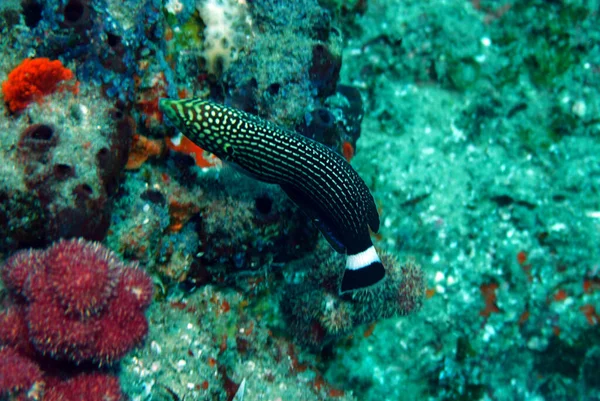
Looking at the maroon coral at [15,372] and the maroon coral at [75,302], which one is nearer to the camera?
the maroon coral at [15,372]

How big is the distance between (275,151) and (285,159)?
12 cm

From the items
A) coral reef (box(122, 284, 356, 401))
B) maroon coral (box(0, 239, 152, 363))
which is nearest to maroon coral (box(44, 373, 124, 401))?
maroon coral (box(0, 239, 152, 363))

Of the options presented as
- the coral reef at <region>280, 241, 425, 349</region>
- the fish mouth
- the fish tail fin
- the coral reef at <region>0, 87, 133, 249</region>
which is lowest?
the coral reef at <region>280, 241, 425, 349</region>

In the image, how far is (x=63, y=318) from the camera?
10.1 ft

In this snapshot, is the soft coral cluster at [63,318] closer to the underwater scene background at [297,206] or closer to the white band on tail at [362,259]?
the underwater scene background at [297,206]

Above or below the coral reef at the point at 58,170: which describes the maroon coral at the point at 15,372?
below

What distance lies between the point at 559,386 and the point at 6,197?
7469 mm

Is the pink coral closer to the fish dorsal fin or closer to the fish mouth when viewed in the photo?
the fish mouth

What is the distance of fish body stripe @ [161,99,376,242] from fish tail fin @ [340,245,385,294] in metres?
0.44

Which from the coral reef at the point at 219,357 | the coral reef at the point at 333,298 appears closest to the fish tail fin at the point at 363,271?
the coral reef at the point at 333,298

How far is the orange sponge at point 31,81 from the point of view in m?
3.62

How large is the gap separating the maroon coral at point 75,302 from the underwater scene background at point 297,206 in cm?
2

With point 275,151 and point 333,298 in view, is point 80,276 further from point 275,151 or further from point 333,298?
point 333,298

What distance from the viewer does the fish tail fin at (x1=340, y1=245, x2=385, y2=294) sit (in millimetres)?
4398
